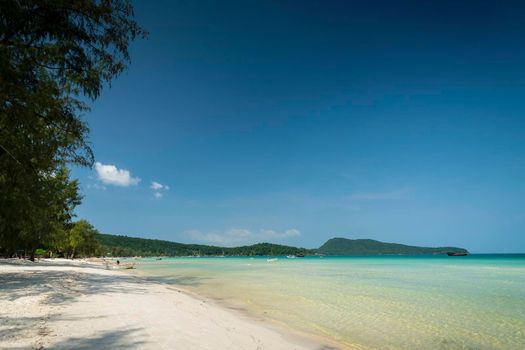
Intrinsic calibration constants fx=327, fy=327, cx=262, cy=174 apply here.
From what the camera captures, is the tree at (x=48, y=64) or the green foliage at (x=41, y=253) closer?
the tree at (x=48, y=64)

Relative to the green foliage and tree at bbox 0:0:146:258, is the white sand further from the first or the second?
the green foliage

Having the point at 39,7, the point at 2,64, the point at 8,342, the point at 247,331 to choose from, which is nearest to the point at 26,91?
the point at 2,64

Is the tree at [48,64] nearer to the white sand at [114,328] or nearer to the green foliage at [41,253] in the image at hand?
the white sand at [114,328]

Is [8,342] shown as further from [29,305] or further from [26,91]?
[26,91]

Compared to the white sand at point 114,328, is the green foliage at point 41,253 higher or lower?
higher

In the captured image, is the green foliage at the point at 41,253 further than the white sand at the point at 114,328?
Yes

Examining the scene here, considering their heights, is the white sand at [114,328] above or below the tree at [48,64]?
below

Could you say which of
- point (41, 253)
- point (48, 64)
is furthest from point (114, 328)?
point (41, 253)

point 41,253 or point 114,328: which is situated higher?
point 41,253

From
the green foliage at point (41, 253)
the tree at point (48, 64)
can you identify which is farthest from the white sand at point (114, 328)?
the green foliage at point (41, 253)

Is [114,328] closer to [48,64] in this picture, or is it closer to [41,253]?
[48,64]

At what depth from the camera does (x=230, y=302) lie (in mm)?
16891

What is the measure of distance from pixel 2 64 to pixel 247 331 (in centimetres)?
830

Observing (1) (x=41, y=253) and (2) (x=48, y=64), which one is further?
(1) (x=41, y=253)
